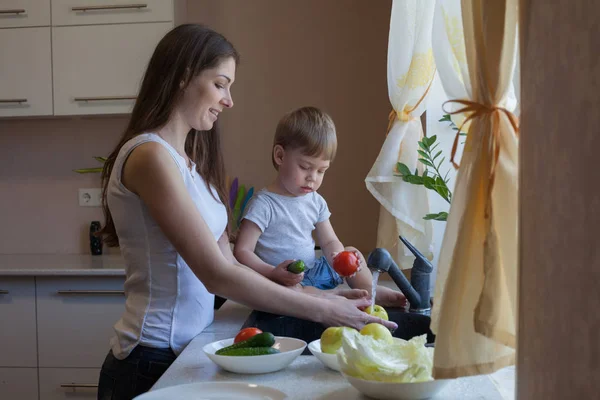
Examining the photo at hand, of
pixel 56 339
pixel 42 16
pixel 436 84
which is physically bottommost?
pixel 56 339

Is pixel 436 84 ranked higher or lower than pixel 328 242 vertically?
higher

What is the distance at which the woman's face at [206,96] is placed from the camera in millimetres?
1608

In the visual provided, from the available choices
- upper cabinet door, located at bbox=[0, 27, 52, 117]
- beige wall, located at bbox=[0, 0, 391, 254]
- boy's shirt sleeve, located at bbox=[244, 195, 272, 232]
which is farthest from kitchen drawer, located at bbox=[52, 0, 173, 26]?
boy's shirt sleeve, located at bbox=[244, 195, 272, 232]

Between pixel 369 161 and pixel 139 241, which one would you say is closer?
pixel 139 241

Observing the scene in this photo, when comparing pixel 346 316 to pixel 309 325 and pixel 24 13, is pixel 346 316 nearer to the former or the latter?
pixel 309 325

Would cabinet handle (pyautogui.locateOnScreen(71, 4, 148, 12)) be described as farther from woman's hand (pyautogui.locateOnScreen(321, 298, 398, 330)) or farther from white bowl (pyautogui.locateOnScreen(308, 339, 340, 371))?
white bowl (pyautogui.locateOnScreen(308, 339, 340, 371))

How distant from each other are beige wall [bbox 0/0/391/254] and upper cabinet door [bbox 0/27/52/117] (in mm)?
354

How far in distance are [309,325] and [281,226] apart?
1.37 feet

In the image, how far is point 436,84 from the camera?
241 cm

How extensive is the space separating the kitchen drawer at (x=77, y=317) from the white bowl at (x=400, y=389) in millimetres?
1849

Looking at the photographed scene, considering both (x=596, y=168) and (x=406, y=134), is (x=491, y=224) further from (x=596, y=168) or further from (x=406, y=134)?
(x=406, y=134)

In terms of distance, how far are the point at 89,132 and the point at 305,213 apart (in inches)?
66.1

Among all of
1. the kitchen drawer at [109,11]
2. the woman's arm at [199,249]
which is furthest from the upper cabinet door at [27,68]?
the woman's arm at [199,249]

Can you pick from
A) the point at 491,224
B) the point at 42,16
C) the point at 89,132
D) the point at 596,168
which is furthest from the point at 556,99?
the point at 89,132
